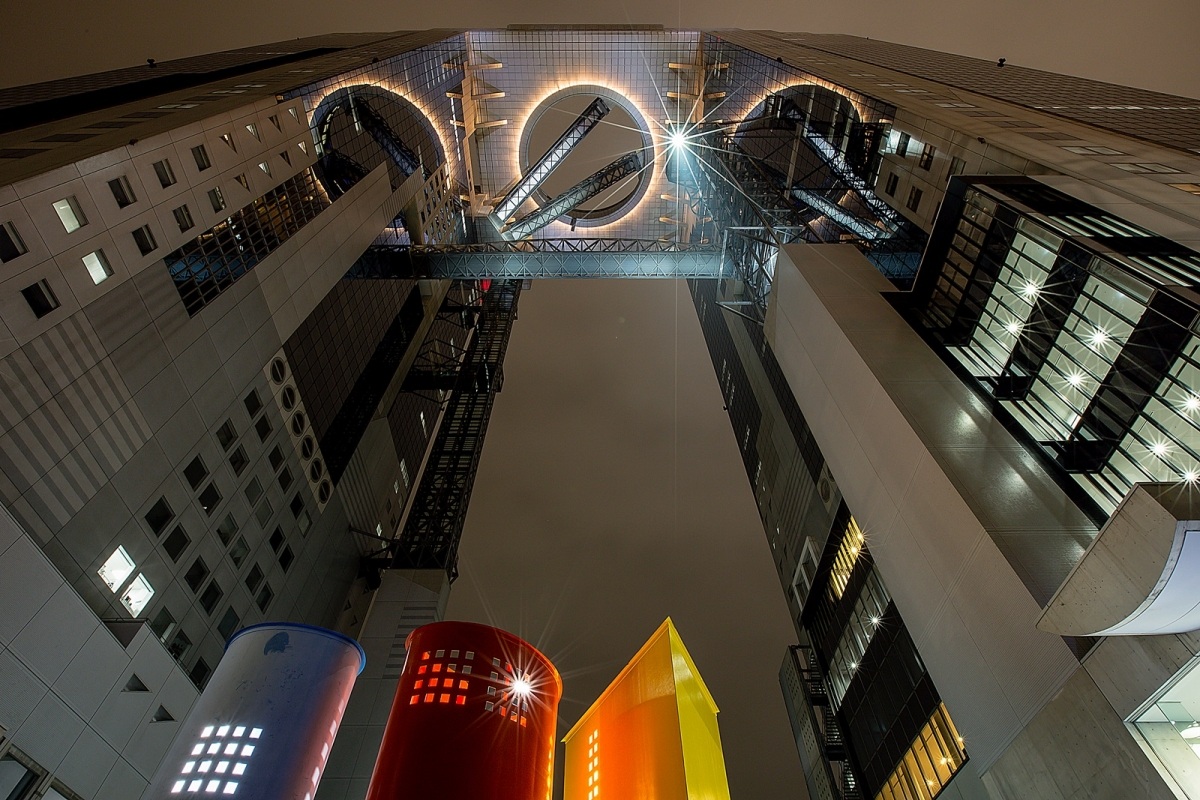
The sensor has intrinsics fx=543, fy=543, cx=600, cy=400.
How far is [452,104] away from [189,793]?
56.2 metres

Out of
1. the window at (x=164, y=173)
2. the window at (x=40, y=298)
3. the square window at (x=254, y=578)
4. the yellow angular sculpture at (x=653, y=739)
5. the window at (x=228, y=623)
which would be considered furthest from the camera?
the square window at (x=254, y=578)

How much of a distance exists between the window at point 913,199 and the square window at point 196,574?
3263cm

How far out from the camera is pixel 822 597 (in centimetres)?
3139

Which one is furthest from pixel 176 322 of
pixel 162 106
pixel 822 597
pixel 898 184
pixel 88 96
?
pixel 822 597

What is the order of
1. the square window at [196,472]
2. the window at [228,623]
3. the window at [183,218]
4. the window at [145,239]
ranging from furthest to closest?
the window at [228,623] < the square window at [196,472] < the window at [183,218] < the window at [145,239]

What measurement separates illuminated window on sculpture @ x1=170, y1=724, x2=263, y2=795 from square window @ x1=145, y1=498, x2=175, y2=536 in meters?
7.60

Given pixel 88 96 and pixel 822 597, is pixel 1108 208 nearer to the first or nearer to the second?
pixel 822 597

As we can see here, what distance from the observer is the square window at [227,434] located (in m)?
21.6

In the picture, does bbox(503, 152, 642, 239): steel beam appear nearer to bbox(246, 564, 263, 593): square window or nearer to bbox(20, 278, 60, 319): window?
bbox(246, 564, 263, 593): square window

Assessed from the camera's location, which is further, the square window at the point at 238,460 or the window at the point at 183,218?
the square window at the point at 238,460

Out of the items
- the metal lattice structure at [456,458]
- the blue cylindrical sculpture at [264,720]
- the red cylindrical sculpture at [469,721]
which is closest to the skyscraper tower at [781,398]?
the metal lattice structure at [456,458]

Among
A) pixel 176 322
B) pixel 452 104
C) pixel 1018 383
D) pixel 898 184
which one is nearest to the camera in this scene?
pixel 1018 383

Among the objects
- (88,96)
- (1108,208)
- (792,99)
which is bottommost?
(1108,208)

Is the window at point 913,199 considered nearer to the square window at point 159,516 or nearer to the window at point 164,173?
the window at point 164,173
